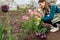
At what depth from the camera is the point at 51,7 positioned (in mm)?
4125

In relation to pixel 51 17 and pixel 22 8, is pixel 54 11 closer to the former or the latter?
pixel 51 17

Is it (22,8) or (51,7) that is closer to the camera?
(51,7)

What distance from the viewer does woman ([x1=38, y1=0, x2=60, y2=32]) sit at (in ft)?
13.5

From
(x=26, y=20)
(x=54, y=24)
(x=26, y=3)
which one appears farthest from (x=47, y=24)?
(x=26, y=3)

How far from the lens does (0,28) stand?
360cm

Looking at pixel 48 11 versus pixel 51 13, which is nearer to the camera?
pixel 51 13

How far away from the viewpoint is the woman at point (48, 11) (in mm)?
4123

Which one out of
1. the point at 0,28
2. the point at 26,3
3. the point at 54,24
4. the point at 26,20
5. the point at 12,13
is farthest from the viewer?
the point at 26,3

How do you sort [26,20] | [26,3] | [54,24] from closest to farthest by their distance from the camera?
[26,20] → [54,24] → [26,3]

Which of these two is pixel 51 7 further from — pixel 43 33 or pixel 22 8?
pixel 22 8

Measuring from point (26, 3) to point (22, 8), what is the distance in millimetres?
297

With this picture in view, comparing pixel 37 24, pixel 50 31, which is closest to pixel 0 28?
pixel 37 24

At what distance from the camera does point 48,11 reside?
4285 mm

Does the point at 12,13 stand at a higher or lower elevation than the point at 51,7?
lower
